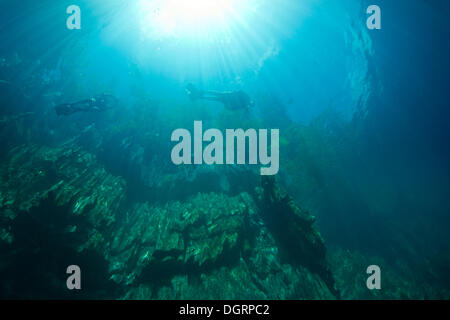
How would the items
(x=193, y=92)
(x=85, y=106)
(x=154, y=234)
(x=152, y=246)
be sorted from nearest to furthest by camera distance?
(x=152, y=246) < (x=154, y=234) < (x=85, y=106) < (x=193, y=92)

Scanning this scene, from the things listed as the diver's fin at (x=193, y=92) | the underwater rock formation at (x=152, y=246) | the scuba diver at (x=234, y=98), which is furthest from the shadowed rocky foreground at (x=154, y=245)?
the diver's fin at (x=193, y=92)

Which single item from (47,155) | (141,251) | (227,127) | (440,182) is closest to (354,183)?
(440,182)

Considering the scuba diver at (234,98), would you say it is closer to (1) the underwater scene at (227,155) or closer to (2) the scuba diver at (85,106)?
(1) the underwater scene at (227,155)

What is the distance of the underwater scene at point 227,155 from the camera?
7.27 m

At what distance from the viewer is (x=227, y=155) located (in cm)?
1412

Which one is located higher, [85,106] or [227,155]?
[85,106]

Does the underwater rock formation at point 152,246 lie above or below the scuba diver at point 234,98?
below

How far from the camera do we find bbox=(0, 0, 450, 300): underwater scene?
23.9 feet

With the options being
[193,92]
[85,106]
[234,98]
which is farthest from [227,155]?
[85,106]

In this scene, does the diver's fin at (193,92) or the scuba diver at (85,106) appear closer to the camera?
the scuba diver at (85,106)

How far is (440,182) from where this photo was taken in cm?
2534

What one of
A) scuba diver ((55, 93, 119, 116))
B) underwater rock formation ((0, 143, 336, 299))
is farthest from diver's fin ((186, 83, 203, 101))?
underwater rock formation ((0, 143, 336, 299))

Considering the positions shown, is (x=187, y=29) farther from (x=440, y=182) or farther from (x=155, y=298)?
(x=440, y=182)

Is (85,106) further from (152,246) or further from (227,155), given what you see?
(152,246)
